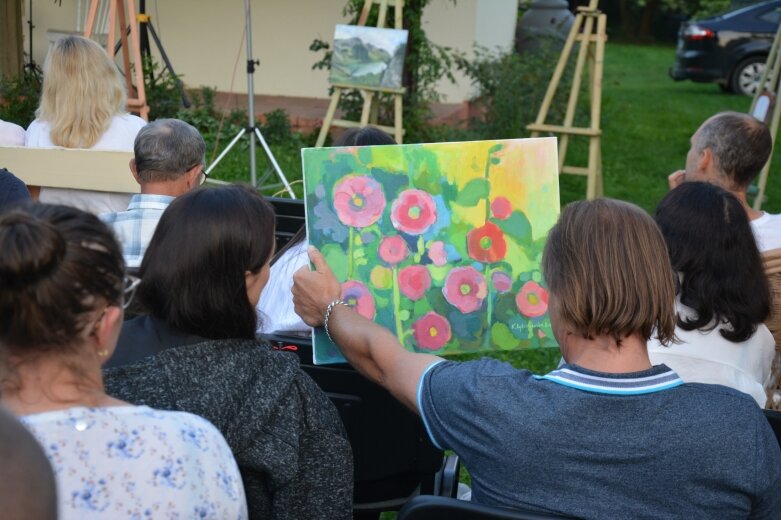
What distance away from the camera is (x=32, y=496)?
1.03 metres

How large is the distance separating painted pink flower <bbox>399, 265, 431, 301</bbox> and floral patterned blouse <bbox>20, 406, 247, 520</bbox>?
121 cm

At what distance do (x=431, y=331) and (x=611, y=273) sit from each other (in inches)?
35.7

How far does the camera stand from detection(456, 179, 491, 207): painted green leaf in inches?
105

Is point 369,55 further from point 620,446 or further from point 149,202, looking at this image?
point 620,446

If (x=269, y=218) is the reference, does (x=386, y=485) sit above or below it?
below

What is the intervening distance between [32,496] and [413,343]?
166cm

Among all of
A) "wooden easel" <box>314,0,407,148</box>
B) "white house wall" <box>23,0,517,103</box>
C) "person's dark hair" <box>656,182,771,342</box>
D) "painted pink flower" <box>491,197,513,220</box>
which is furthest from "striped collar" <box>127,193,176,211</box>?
"white house wall" <box>23,0,517,103</box>

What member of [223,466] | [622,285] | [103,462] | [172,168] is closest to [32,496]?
[103,462]

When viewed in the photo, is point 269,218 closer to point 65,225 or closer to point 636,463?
point 65,225

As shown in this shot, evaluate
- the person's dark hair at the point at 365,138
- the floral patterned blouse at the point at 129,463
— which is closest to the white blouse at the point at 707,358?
the person's dark hair at the point at 365,138

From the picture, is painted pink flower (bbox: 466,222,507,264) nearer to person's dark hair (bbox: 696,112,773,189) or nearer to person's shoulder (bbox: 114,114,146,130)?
person's dark hair (bbox: 696,112,773,189)

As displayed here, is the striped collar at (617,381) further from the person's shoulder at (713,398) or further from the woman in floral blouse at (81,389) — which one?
A: the woman in floral blouse at (81,389)

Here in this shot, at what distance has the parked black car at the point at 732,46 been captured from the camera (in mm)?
13883

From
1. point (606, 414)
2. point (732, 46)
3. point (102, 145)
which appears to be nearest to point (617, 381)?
point (606, 414)
